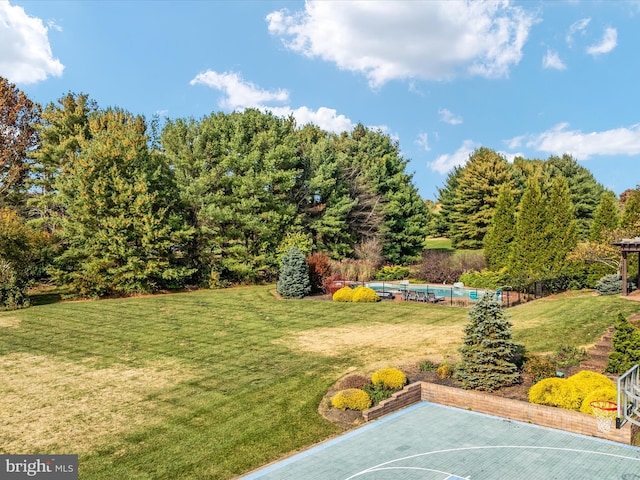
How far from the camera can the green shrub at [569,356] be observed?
16.1 metres

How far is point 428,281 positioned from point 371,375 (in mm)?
25936

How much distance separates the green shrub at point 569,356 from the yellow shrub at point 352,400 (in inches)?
277

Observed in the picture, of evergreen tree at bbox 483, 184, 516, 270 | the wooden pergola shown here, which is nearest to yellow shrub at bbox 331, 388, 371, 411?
the wooden pergola

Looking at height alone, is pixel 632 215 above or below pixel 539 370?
above

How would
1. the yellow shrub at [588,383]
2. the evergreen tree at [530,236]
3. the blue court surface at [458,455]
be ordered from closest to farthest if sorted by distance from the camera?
the blue court surface at [458,455]
the yellow shrub at [588,383]
the evergreen tree at [530,236]

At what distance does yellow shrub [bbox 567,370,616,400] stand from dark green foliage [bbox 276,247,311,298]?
19942 mm

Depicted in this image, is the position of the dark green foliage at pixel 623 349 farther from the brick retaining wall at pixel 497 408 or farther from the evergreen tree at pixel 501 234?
the evergreen tree at pixel 501 234

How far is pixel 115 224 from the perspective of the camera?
33.7 meters

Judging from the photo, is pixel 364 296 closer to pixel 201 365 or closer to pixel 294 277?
pixel 294 277

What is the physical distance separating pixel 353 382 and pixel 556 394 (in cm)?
543

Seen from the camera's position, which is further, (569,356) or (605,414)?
(569,356)

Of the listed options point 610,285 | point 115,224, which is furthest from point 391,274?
point 115,224

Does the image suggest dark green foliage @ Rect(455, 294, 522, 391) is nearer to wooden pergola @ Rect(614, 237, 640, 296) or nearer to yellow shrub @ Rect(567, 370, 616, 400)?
yellow shrub @ Rect(567, 370, 616, 400)

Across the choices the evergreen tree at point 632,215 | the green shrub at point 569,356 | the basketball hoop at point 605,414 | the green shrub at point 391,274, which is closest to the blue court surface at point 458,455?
the basketball hoop at point 605,414
